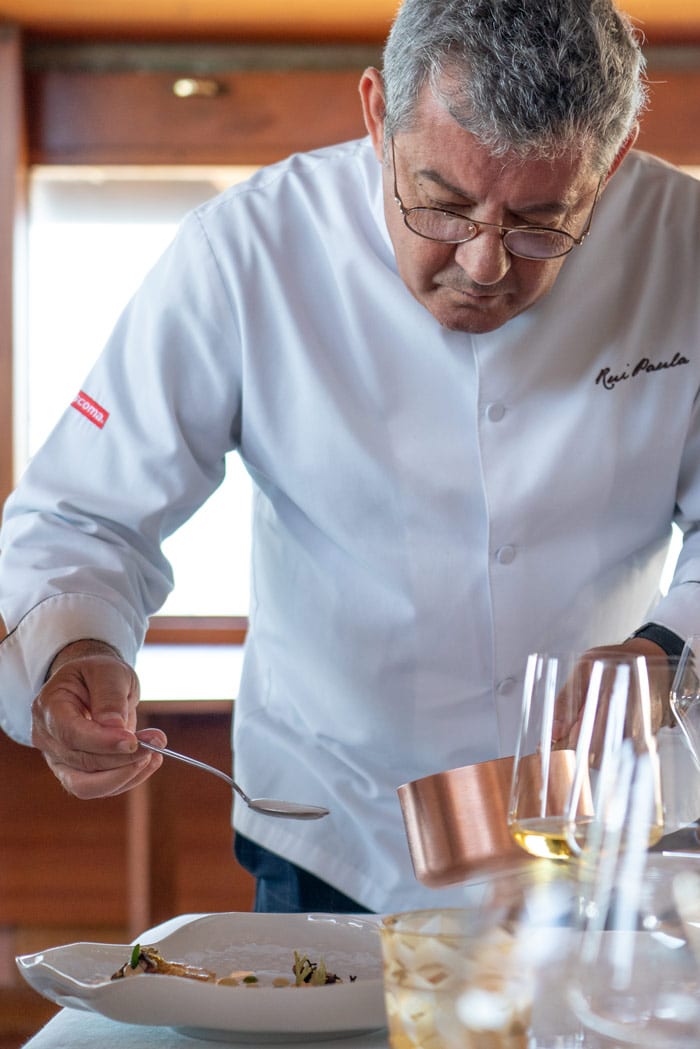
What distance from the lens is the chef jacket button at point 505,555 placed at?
1257 mm

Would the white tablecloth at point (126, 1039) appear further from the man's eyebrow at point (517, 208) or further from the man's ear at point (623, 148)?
the man's ear at point (623, 148)

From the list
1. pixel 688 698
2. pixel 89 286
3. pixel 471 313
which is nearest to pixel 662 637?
pixel 471 313

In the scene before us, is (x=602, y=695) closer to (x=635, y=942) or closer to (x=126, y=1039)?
(x=635, y=942)

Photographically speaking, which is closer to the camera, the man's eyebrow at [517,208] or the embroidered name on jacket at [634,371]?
the man's eyebrow at [517,208]

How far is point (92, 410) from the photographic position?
4.17 feet

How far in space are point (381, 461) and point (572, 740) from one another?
72 centimetres

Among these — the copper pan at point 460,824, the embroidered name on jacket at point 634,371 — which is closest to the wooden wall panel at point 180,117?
the embroidered name on jacket at point 634,371

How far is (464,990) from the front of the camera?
43cm

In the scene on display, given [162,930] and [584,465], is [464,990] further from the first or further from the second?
[584,465]

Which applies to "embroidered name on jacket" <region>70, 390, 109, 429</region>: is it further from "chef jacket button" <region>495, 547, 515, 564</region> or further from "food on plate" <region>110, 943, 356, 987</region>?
"food on plate" <region>110, 943, 356, 987</region>

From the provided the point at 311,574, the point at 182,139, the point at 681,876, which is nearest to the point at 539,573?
the point at 311,574

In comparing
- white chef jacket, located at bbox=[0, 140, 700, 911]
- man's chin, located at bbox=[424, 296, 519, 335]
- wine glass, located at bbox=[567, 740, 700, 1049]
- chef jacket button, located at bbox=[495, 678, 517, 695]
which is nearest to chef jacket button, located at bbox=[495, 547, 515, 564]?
white chef jacket, located at bbox=[0, 140, 700, 911]

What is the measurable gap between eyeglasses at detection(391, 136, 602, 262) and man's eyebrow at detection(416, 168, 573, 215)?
0.01 meters

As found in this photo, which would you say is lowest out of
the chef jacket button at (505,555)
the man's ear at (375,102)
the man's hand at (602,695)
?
the man's hand at (602,695)
